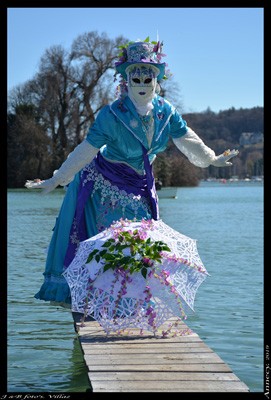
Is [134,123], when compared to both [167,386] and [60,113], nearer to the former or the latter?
[167,386]

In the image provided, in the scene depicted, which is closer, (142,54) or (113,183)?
(142,54)

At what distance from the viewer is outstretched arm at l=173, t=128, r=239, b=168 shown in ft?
20.4

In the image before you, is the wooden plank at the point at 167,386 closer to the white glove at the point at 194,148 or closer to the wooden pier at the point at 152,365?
the wooden pier at the point at 152,365

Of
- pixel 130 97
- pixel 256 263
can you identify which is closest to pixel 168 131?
pixel 130 97

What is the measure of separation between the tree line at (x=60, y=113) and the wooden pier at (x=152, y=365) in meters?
34.5

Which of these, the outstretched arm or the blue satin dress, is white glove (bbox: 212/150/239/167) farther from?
the blue satin dress

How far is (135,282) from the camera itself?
5.25 metres

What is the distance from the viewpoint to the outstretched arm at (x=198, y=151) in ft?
20.4

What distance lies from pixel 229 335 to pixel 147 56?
252cm

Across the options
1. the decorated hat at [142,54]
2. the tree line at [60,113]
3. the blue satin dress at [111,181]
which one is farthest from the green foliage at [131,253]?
the tree line at [60,113]

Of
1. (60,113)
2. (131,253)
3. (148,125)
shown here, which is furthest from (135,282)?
(60,113)

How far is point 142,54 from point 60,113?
1566 inches

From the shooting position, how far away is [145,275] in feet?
17.0
